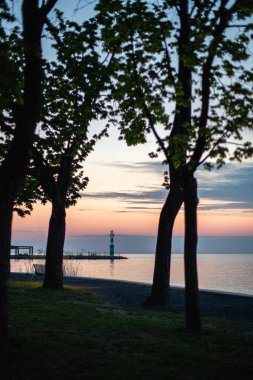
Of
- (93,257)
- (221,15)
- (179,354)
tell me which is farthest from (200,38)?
(93,257)

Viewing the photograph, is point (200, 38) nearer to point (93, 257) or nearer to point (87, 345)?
point (87, 345)

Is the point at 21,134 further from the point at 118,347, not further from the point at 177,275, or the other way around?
the point at 177,275

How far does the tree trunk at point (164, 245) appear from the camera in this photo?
18625mm

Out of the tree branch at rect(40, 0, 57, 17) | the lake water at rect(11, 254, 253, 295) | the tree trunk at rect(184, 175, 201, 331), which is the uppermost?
the tree branch at rect(40, 0, 57, 17)

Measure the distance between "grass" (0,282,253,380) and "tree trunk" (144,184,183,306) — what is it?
291 centimetres

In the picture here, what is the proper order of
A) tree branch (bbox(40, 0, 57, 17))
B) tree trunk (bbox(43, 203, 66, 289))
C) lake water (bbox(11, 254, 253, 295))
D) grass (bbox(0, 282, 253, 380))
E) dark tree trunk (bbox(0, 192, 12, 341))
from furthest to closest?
lake water (bbox(11, 254, 253, 295))
tree trunk (bbox(43, 203, 66, 289))
tree branch (bbox(40, 0, 57, 17))
dark tree trunk (bbox(0, 192, 12, 341))
grass (bbox(0, 282, 253, 380))

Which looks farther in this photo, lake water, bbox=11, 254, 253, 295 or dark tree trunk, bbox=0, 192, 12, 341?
lake water, bbox=11, 254, 253, 295

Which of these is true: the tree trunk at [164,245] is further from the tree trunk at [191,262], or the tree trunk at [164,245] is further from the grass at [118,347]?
the tree trunk at [191,262]

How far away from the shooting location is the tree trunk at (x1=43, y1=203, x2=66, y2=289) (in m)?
23.5

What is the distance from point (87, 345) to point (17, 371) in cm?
256

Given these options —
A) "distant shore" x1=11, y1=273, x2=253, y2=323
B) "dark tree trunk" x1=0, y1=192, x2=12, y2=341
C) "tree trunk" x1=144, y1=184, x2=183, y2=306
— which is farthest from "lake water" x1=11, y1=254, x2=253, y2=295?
"dark tree trunk" x1=0, y1=192, x2=12, y2=341

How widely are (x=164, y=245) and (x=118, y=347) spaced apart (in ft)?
29.2

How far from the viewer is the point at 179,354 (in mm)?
9484

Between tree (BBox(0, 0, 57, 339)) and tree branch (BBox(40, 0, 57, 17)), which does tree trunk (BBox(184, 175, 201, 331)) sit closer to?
tree (BBox(0, 0, 57, 339))
